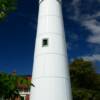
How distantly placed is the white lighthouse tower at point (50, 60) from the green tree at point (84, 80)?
13.8 metres

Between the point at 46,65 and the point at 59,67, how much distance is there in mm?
708

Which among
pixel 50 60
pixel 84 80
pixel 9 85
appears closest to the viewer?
pixel 9 85

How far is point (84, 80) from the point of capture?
31109mm

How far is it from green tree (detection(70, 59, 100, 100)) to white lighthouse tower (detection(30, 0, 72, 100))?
13768 mm

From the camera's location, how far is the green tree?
2973cm

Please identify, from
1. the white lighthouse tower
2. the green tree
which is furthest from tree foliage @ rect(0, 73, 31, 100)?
the green tree

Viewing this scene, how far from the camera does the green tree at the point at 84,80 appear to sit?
29734mm

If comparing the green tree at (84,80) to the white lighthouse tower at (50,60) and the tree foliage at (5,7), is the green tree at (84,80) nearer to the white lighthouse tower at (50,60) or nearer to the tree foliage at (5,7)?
the white lighthouse tower at (50,60)

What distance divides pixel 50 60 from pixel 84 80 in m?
16.1

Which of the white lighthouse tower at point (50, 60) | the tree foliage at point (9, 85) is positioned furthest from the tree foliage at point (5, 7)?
the white lighthouse tower at point (50, 60)

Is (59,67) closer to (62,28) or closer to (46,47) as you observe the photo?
(46,47)

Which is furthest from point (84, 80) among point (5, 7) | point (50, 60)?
point (5, 7)

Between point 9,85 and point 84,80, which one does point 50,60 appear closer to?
point 9,85

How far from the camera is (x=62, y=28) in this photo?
56.4ft
